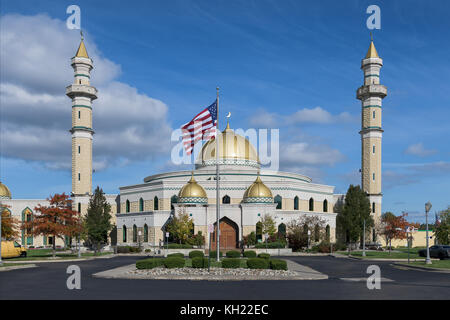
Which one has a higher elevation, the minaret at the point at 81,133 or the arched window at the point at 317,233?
the minaret at the point at 81,133

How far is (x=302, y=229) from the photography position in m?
61.1

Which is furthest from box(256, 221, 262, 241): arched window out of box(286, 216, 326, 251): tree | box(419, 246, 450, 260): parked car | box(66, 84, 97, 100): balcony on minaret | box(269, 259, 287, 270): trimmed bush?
box(269, 259, 287, 270): trimmed bush

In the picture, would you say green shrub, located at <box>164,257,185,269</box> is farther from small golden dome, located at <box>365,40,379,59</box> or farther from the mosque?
small golden dome, located at <box>365,40,379,59</box>

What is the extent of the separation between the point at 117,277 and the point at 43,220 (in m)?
25.9

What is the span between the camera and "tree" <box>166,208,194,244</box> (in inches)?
2314

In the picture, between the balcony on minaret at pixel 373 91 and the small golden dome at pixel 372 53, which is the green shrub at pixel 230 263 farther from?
the small golden dome at pixel 372 53

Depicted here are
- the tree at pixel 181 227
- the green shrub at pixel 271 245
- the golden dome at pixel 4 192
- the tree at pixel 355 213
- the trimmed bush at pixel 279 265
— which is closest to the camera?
the trimmed bush at pixel 279 265

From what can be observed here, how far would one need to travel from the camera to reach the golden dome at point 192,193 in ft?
203

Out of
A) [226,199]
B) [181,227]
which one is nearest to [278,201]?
[226,199]

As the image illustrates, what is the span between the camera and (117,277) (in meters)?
26.3

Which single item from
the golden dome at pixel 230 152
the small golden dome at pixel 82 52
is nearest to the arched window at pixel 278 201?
the golden dome at pixel 230 152

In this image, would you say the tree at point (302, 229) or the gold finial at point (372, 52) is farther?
the gold finial at point (372, 52)

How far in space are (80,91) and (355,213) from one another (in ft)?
128
